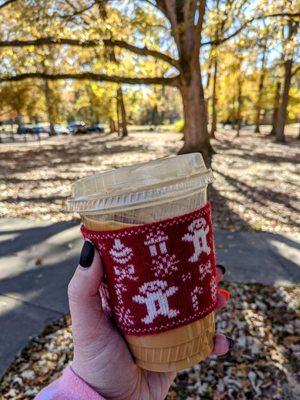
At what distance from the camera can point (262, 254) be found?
5.48 metres

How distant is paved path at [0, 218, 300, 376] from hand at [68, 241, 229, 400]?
2150 mm

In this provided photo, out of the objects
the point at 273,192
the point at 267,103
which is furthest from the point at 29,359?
the point at 267,103

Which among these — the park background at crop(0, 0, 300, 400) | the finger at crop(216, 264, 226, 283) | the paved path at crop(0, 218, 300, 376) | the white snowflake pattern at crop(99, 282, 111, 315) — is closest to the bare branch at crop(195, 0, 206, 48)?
the park background at crop(0, 0, 300, 400)

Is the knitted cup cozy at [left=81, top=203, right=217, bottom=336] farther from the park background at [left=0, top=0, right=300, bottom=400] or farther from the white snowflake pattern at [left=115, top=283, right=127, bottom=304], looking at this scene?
the park background at [left=0, top=0, right=300, bottom=400]

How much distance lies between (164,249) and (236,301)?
3.16m

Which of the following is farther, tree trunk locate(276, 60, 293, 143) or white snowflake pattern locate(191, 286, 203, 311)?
tree trunk locate(276, 60, 293, 143)

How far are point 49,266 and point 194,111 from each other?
777 cm

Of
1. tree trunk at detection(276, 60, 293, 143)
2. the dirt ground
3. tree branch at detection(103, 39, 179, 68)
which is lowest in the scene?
the dirt ground

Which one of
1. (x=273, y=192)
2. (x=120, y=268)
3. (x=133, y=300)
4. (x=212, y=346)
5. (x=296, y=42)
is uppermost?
(x=296, y=42)

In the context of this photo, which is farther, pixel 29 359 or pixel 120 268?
pixel 29 359

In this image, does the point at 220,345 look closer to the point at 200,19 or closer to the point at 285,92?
the point at 200,19

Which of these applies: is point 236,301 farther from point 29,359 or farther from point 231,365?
point 29,359

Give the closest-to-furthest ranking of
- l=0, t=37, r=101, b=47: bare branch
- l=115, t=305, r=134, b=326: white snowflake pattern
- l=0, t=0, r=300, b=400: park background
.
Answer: l=115, t=305, r=134, b=326: white snowflake pattern < l=0, t=0, r=300, b=400: park background < l=0, t=37, r=101, b=47: bare branch

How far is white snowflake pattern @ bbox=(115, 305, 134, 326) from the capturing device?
1.45 meters
